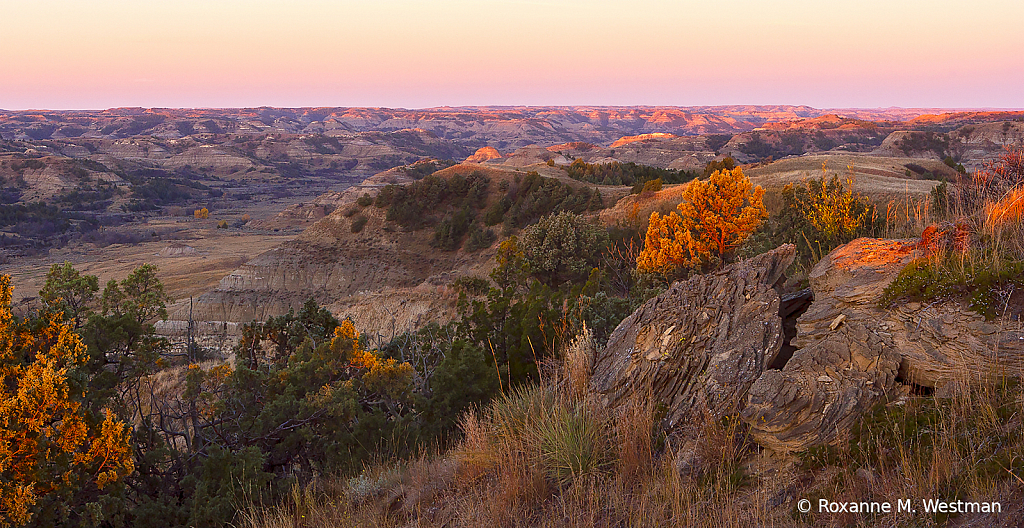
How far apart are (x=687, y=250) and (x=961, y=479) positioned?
458 inches

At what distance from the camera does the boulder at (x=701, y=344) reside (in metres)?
4.62

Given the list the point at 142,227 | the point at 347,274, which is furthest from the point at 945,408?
the point at 142,227

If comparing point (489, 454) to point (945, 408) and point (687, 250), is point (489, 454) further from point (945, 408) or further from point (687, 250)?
point (687, 250)

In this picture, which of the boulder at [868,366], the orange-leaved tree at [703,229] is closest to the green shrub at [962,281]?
the boulder at [868,366]

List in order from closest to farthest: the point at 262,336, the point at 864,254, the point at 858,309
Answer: the point at 858,309 < the point at 864,254 < the point at 262,336

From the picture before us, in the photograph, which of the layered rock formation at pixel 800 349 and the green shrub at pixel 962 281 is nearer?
the layered rock formation at pixel 800 349

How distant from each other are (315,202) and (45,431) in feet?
219

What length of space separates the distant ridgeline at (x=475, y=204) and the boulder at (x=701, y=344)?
29236mm

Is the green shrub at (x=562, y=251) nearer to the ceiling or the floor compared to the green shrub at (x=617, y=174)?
nearer to the floor

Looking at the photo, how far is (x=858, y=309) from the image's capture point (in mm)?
4887

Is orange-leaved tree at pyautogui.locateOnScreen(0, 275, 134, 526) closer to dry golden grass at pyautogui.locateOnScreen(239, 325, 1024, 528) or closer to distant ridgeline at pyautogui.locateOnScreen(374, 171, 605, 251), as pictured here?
dry golden grass at pyautogui.locateOnScreen(239, 325, 1024, 528)

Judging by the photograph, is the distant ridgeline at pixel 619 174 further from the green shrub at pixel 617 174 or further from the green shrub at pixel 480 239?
the green shrub at pixel 480 239

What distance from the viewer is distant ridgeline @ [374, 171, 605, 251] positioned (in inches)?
1430

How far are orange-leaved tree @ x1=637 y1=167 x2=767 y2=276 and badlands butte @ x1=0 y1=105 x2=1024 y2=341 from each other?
566cm
